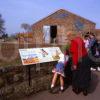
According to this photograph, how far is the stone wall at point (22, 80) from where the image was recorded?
8.52m

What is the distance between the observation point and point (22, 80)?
926 cm

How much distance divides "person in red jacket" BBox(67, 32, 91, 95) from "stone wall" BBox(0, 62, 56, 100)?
120cm

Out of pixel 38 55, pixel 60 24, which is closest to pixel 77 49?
pixel 38 55

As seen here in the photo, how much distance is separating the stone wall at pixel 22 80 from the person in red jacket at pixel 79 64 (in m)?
1.20

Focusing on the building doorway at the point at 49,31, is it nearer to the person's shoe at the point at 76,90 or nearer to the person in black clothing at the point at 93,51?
the person in black clothing at the point at 93,51

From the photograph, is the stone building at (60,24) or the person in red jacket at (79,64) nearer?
the person in red jacket at (79,64)

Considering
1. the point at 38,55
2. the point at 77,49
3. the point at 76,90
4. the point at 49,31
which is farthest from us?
the point at 49,31

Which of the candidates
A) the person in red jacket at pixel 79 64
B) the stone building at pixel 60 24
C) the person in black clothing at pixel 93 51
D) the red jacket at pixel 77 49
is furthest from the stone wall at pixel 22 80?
the stone building at pixel 60 24

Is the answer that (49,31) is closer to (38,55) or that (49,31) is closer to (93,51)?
(93,51)

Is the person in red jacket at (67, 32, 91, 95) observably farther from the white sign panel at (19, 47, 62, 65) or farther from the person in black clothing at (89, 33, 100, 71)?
the person in black clothing at (89, 33, 100, 71)

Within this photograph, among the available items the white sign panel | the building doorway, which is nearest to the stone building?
the building doorway

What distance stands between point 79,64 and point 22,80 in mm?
1761

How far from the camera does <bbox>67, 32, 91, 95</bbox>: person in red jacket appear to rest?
362 inches

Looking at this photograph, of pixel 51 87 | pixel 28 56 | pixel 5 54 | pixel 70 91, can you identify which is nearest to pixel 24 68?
pixel 28 56
